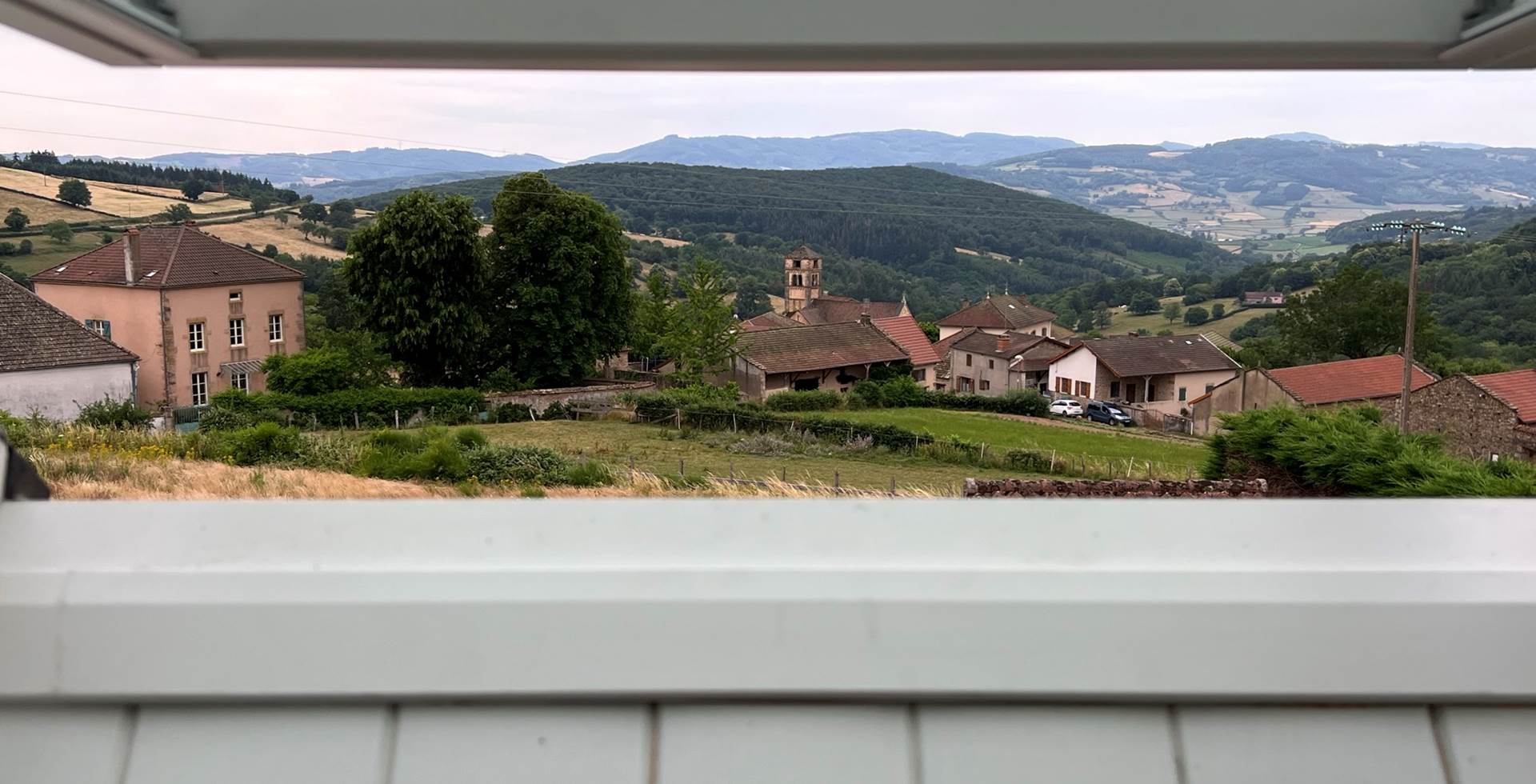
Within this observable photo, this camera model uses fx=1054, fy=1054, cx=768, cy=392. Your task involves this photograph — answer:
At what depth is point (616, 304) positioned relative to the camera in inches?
544

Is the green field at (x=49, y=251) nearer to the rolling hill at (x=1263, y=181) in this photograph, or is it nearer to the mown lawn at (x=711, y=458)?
the mown lawn at (x=711, y=458)

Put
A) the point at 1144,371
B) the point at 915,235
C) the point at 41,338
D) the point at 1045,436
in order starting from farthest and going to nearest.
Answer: the point at 915,235 → the point at 1144,371 → the point at 1045,436 → the point at 41,338

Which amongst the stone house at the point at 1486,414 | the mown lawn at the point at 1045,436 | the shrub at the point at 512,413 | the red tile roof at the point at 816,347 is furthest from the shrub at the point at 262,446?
the red tile roof at the point at 816,347

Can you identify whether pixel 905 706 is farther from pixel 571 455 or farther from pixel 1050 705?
pixel 571 455

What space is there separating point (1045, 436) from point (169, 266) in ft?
31.4

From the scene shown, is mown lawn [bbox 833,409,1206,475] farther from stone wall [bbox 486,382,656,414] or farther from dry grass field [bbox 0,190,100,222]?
dry grass field [bbox 0,190,100,222]

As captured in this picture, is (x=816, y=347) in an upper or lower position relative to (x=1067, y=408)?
upper

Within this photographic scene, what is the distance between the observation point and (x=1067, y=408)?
17.8 m

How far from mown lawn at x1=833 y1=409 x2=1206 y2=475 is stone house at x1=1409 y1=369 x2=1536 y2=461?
202cm

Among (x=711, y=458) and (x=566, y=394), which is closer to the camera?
(x=711, y=458)

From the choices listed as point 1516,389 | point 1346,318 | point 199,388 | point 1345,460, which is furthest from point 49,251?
point 1346,318

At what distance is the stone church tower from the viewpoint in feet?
62.2

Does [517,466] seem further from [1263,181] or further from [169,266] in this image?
[1263,181]

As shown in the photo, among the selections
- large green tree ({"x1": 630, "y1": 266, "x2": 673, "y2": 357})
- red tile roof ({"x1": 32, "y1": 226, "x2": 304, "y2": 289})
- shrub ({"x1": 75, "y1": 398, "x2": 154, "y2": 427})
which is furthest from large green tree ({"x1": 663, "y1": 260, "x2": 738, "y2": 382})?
shrub ({"x1": 75, "y1": 398, "x2": 154, "y2": 427})
